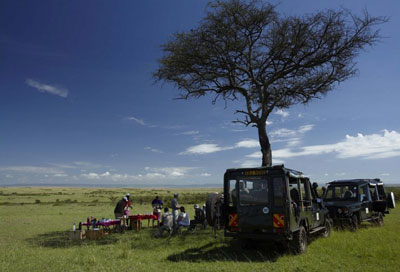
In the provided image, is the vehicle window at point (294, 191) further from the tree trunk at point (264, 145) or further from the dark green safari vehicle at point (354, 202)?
the tree trunk at point (264, 145)

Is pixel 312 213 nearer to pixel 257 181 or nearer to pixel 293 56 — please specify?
pixel 257 181

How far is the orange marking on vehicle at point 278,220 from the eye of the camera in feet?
28.5

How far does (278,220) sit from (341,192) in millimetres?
8059

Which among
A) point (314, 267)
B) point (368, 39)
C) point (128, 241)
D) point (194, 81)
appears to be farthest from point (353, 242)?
point (194, 81)

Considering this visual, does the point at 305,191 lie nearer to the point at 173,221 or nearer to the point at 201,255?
the point at 201,255

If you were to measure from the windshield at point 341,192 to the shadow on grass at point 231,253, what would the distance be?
20.1ft

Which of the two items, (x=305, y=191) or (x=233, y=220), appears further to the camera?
A: (x=305, y=191)

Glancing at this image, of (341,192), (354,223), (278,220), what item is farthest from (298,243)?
(341,192)

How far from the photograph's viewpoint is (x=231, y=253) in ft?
32.4

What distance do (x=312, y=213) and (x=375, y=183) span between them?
7708 mm

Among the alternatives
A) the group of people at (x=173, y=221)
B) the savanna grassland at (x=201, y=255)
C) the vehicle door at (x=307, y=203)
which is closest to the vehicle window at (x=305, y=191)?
the vehicle door at (x=307, y=203)

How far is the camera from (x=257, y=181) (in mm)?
9312

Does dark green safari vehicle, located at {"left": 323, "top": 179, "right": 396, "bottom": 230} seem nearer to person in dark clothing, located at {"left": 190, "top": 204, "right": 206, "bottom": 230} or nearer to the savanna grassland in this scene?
the savanna grassland

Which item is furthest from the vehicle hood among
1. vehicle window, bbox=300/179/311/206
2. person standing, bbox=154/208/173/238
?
person standing, bbox=154/208/173/238
